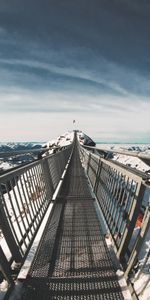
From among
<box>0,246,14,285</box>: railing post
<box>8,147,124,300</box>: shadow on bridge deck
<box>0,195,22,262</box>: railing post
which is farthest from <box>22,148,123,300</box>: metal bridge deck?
<box>0,195,22,262</box>: railing post

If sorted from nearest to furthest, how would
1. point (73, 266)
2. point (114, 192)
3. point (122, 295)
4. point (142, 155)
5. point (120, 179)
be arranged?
point (142, 155)
point (122, 295)
point (73, 266)
point (120, 179)
point (114, 192)

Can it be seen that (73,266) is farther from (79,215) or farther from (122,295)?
(79,215)

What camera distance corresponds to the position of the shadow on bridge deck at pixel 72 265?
3.43 meters

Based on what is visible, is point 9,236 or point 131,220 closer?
point 9,236

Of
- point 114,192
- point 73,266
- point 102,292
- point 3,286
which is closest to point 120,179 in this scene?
point 114,192

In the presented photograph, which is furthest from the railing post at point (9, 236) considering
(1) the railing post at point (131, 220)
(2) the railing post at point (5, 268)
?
(1) the railing post at point (131, 220)

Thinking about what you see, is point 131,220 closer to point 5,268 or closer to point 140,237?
point 140,237

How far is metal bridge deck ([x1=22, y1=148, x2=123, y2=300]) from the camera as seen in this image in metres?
3.44

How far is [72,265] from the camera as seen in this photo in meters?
4.14

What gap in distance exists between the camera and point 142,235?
3.23 metres

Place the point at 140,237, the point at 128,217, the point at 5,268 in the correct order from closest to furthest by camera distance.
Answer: the point at 5,268
the point at 140,237
the point at 128,217

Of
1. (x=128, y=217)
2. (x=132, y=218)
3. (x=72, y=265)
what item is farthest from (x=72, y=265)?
(x=132, y=218)

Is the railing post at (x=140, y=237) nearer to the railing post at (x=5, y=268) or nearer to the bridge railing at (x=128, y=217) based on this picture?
the bridge railing at (x=128, y=217)

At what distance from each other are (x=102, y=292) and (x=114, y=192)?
2.55 metres
